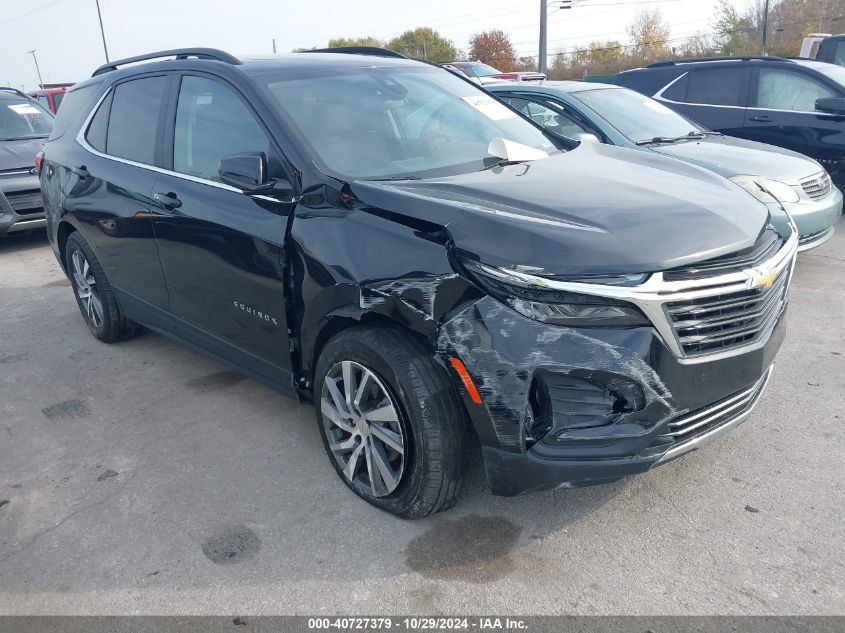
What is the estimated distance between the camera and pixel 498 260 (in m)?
2.46

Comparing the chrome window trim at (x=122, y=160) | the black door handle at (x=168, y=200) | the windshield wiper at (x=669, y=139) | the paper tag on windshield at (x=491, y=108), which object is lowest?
the windshield wiper at (x=669, y=139)

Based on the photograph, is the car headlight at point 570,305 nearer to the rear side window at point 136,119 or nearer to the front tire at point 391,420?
the front tire at point 391,420

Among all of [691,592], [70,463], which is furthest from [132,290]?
[691,592]

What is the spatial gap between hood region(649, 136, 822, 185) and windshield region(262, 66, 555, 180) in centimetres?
238

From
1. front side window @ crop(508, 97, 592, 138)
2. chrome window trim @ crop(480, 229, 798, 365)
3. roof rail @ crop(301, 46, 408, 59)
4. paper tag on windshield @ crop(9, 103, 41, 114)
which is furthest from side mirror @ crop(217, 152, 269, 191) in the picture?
paper tag on windshield @ crop(9, 103, 41, 114)

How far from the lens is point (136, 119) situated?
14.1ft

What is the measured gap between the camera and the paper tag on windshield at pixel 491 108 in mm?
3969

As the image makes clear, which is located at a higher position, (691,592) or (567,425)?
(567,425)

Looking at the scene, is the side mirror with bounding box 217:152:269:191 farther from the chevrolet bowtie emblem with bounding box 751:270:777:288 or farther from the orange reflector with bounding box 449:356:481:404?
the chevrolet bowtie emblem with bounding box 751:270:777:288

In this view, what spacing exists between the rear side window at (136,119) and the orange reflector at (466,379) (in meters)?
2.48

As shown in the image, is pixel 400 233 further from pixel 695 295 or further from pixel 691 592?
pixel 691 592

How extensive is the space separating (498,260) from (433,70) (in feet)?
7.20

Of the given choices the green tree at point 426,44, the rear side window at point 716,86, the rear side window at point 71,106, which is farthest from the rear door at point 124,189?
the green tree at point 426,44

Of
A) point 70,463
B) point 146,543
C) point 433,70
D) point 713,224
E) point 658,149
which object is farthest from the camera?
point 658,149
